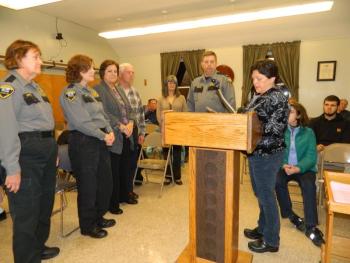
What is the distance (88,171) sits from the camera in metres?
2.22

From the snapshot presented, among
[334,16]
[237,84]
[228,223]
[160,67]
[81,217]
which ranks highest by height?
[334,16]

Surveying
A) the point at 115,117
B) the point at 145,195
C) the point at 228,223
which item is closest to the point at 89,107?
the point at 115,117

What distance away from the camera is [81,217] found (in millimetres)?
2311

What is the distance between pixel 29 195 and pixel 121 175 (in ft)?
4.53

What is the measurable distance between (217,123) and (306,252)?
146 centimetres

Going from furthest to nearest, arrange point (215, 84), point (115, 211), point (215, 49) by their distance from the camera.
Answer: point (215, 49)
point (115, 211)
point (215, 84)

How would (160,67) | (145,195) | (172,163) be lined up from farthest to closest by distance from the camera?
(160,67), (172,163), (145,195)

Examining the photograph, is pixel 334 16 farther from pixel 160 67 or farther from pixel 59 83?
pixel 59 83

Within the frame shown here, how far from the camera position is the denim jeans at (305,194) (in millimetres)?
2318

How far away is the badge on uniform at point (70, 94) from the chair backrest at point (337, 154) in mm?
2581

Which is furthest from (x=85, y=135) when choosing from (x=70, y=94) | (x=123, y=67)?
(x=123, y=67)

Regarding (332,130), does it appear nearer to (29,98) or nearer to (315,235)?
(315,235)

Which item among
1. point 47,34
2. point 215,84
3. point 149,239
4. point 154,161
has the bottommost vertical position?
point 149,239

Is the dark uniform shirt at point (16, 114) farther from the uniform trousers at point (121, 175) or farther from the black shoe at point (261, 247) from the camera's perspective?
the black shoe at point (261, 247)
